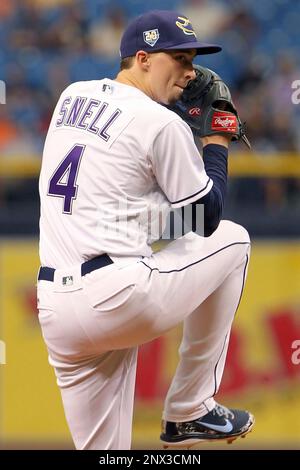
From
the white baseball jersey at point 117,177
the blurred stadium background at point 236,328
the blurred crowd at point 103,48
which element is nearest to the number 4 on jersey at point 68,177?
the white baseball jersey at point 117,177

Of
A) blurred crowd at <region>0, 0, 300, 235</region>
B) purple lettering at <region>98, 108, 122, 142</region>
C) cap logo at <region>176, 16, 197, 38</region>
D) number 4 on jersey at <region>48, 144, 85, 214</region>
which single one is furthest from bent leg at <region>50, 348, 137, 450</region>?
blurred crowd at <region>0, 0, 300, 235</region>

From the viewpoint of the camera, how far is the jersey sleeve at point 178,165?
10.2ft

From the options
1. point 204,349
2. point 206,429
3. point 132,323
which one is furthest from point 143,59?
point 206,429

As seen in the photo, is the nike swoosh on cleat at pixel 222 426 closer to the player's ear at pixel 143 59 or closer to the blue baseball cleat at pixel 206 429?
the blue baseball cleat at pixel 206 429

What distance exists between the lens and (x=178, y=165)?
123 inches

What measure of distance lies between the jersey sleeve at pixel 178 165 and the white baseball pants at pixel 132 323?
0.25 metres

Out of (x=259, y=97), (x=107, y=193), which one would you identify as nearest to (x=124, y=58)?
(x=107, y=193)

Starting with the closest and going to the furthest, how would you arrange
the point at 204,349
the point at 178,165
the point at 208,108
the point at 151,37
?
the point at 178,165 < the point at 151,37 < the point at 208,108 < the point at 204,349

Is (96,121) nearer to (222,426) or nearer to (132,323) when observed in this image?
(132,323)

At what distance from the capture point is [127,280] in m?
3.09

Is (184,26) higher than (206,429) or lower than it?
higher

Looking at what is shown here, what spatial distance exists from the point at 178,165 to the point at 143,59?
41 centimetres

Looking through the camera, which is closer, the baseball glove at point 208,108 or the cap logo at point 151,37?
the cap logo at point 151,37

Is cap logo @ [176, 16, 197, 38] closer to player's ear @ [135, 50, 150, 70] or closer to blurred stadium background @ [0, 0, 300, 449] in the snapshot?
player's ear @ [135, 50, 150, 70]
